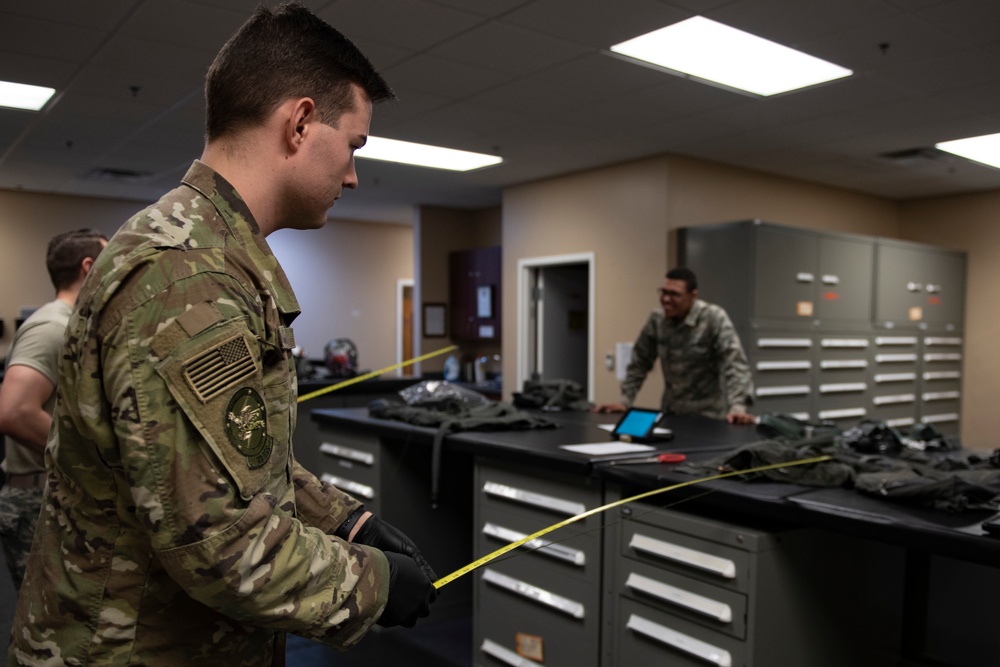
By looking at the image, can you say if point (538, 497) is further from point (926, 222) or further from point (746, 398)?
point (926, 222)

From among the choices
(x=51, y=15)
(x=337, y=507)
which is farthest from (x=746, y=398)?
(x=51, y=15)

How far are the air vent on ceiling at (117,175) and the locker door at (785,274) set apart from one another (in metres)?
5.55

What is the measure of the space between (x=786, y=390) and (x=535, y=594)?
3942 mm

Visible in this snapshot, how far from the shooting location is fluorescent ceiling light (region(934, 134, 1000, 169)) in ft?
17.7

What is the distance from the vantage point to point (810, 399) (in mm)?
5957

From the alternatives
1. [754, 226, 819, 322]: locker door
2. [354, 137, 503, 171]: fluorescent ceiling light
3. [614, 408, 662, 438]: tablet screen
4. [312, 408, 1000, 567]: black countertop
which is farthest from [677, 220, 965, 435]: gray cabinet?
[614, 408, 662, 438]: tablet screen

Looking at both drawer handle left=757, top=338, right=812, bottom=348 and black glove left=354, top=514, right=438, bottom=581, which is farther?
drawer handle left=757, top=338, right=812, bottom=348

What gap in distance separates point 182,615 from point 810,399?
5738mm

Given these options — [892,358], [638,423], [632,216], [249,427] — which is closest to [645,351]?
[638,423]

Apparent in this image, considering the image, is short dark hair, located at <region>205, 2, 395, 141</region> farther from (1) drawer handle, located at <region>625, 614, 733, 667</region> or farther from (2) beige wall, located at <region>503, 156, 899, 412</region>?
(2) beige wall, located at <region>503, 156, 899, 412</region>

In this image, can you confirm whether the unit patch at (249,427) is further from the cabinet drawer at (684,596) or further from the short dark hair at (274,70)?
the cabinet drawer at (684,596)

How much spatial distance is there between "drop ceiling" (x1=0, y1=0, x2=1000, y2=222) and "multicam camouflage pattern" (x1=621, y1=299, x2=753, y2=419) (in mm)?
1335

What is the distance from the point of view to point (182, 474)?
2.69 feet

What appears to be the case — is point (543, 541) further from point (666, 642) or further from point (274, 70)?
point (274, 70)
